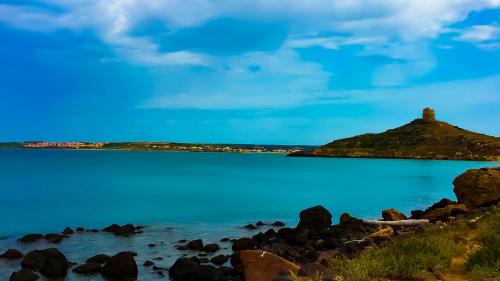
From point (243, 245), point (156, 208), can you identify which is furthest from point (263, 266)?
point (156, 208)

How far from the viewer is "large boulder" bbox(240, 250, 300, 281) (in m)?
14.4

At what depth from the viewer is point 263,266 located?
49.1 ft

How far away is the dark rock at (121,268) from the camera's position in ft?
67.9

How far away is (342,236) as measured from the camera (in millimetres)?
27672

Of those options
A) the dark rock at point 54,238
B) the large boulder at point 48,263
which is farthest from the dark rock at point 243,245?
the dark rock at point 54,238

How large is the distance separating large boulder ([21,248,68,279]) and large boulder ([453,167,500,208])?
27.4 meters

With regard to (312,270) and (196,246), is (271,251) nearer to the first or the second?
(196,246)

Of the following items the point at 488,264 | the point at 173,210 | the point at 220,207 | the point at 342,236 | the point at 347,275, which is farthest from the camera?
the point at 220,207

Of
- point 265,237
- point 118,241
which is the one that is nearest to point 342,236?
point 265,237

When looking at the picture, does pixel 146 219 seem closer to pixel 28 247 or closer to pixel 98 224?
pixel 98 224

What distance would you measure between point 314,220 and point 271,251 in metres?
11.2

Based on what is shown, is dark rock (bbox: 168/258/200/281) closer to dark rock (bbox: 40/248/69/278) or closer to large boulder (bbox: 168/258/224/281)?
large boulder (bbox: 168/258/224/281)

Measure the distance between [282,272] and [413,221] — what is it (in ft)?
62.7

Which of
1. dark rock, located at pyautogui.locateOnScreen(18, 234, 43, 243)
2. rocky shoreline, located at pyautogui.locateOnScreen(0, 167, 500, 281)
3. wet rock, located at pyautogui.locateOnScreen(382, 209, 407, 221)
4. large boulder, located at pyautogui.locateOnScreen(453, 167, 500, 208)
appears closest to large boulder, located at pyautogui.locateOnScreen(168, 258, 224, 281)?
rocky shoreline, located at pyautogui.locateOnScreen(0, 167, 500, 281)
